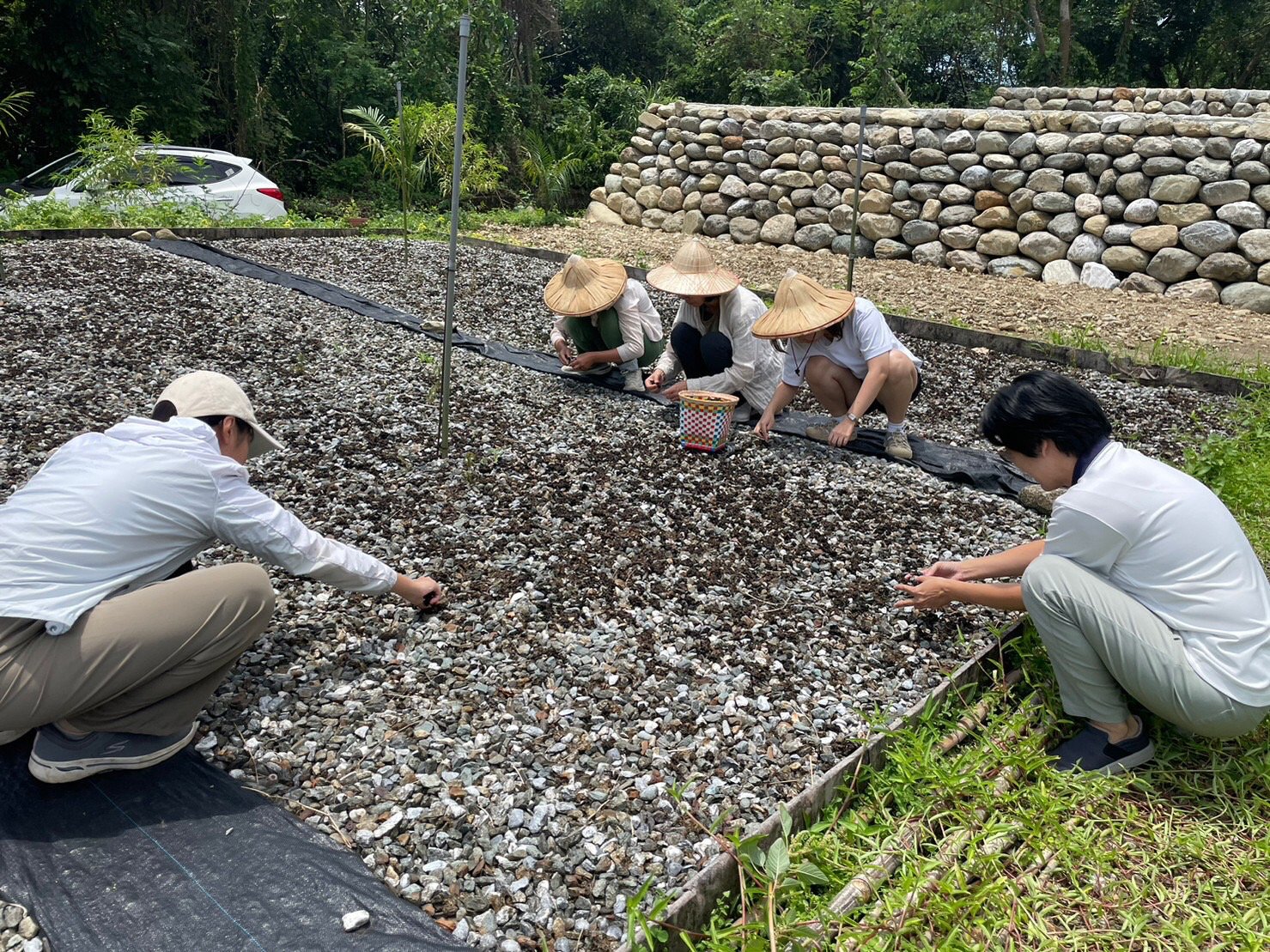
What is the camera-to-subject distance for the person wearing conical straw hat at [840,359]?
361cm

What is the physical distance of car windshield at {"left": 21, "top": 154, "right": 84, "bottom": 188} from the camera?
8281 millimetres

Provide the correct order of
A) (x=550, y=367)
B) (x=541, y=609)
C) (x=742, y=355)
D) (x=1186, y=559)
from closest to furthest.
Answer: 1. (x=1186, y=559)
2. (x=541, y=609)
3. (x=742, y=355)
4. (x=550, y=367)

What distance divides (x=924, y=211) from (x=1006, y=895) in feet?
25.7

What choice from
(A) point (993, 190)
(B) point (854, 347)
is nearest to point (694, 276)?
(B) point (854, 347)

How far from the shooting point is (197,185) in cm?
851

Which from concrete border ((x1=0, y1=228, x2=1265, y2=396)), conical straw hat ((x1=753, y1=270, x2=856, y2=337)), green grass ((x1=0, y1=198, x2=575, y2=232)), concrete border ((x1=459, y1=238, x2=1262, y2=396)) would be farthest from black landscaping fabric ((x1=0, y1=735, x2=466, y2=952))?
green grass ((x1=0, y1=198, x2=575, y2=232))

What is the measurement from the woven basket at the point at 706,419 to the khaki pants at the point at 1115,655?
1.78 meters

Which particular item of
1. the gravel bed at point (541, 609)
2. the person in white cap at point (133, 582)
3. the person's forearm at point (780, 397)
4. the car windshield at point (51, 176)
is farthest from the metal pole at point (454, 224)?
the car windshield at point (51, 176)

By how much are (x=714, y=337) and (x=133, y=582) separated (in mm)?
2729

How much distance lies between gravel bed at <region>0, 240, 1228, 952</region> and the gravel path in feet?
4.36

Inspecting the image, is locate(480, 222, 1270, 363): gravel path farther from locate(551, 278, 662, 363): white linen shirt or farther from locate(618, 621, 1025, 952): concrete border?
locate(618, 621, 1025, 952): concrete border

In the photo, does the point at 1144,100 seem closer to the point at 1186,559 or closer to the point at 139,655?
the point at 1186,559

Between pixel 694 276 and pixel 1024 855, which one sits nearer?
pixel 1024 855

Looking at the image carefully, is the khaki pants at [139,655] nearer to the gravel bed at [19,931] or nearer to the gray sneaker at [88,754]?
the gray sneaker at [88,754]
